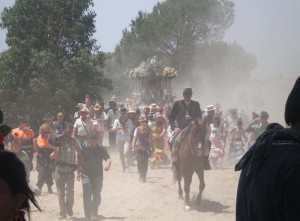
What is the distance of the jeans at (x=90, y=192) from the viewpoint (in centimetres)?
934

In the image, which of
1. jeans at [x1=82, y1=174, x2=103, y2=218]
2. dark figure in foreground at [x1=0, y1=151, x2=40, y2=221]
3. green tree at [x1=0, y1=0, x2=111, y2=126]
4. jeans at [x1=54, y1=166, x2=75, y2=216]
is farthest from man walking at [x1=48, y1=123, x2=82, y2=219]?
green tree at [x1=0, y1=0, x2=111, y2=126]

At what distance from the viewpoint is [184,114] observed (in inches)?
424

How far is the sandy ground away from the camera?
9.91 metres

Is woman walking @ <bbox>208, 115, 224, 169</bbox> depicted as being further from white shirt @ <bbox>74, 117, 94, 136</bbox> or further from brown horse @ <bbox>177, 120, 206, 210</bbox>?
brown horse @ <bbox>177, 120, 206, 210</bbox>

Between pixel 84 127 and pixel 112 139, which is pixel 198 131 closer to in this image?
pixel 84 127

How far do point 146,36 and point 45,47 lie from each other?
29.8m

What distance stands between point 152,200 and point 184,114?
6.98 ft

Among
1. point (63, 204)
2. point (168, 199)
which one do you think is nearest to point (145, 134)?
point (168, 199)

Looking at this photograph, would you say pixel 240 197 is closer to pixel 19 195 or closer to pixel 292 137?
pixel 292 137

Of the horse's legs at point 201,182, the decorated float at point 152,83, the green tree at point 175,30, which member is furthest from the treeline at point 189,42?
the horse's legs at point 201,182

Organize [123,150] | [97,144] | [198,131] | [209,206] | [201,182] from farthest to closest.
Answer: [123,150]
[209,206]
[201,182]
[198,131]
[97,144]

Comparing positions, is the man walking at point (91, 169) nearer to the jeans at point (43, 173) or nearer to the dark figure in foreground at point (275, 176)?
the jeans at point (43, 173)

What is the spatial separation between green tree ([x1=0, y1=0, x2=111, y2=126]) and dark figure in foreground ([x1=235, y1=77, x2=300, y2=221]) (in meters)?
17.1

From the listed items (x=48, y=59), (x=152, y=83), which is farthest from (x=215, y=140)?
(x=152, y=83)
